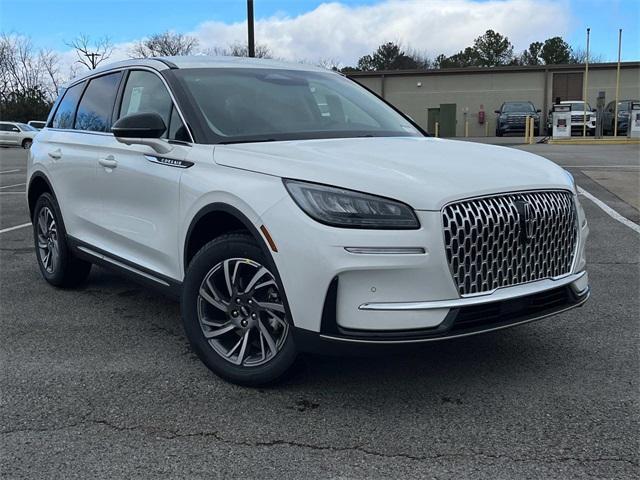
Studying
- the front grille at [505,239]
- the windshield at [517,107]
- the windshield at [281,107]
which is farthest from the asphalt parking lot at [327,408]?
the windshield at [517,107]

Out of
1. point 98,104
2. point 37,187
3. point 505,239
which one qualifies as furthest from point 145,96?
point 505,239

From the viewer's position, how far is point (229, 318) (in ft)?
11.4

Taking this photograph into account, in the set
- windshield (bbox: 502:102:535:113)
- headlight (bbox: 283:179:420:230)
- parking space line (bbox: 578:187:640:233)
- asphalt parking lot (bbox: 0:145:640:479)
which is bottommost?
asphalt parking lot (bbox: 0:145:640:479)

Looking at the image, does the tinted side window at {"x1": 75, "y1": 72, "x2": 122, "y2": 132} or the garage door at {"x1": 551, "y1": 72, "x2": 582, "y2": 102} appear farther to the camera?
the garage door at {"x1": 551, "y1": 72, "x2": 582, "y2": 102}

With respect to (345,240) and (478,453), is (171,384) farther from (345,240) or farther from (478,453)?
(478,453)

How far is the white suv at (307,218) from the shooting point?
9.43 ft

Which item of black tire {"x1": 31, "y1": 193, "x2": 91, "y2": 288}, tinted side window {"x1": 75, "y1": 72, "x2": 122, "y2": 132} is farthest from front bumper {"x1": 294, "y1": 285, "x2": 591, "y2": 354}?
black tire {"x1": 31, "y1": 193, "x2": 91, "y2": 288}

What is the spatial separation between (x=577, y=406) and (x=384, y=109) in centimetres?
248

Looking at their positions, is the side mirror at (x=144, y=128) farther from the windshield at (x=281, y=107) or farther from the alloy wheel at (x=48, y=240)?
the alloy wheel at (x=48, y=240)

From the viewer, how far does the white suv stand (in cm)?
288

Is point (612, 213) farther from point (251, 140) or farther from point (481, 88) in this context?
point (481, 88)

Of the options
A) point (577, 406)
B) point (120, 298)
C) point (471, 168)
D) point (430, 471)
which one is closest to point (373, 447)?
point (430, 471)

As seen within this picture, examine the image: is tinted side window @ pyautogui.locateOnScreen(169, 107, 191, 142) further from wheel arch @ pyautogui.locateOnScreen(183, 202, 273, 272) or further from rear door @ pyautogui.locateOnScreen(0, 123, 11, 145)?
rear door @ pyautogui.locateOnScreen(0, 123, 11, 145)

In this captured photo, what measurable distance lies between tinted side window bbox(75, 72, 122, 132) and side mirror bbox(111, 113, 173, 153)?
102 cm
